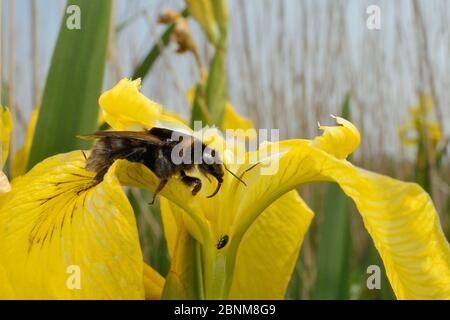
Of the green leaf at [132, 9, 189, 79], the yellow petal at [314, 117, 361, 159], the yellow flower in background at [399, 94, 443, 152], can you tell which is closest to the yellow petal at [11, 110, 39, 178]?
the green leaf at [132, 9, 189, 79]

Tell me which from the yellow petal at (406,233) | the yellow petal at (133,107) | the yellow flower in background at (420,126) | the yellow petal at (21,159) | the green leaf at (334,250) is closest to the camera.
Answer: the yellow petal at (406,233)

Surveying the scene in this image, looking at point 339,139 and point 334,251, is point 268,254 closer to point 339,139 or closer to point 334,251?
point 339,139

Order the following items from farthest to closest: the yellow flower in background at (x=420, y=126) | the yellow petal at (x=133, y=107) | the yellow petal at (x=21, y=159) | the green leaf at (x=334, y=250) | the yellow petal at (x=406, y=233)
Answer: the yellow flower in background at (x=420, y=126)
the green leaf at (x=334, y=250)
the yellow petal at (x=21, y=159)
the yellow petal at (x=133, y=107)
the yellow petal at (x=406, y=233)

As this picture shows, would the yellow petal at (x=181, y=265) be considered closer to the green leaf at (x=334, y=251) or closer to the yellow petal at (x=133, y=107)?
the yellow petal at (x=133, y=107)

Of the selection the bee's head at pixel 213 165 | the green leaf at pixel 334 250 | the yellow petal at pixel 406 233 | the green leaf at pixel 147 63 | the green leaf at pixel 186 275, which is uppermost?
the green leaf at pixel 147 63

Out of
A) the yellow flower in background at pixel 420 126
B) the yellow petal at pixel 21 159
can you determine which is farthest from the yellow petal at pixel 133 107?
the yellow flower in background at pixel 420 126

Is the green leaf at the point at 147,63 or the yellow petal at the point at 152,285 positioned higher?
the green leaf at the point at 147,63

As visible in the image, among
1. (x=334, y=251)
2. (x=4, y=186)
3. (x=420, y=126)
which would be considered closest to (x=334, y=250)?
(x=334, y=251)
